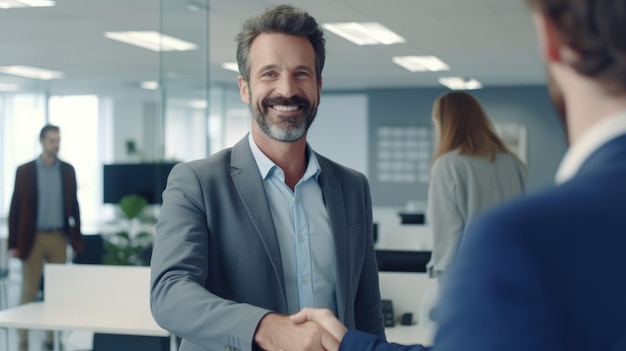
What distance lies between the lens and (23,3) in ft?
22.5

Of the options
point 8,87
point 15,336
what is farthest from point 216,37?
point 15,336

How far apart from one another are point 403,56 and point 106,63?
396 centimetres

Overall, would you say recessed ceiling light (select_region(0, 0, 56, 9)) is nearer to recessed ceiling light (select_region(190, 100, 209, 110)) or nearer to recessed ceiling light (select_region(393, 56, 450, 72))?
recessed ceiling light (select_region(190, 100, 209, 110))

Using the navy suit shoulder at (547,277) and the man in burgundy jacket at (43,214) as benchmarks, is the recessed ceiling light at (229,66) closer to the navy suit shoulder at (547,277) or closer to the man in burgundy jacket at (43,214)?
the man in burgundy jacket at (43,214)

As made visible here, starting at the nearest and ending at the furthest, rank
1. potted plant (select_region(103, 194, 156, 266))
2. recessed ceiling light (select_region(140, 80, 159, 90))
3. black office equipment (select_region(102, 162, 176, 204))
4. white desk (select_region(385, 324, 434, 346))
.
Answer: white desk (select_region(385, 324, 434, 346)) < potted plant (select_region(103, 194, 156, 266)) < black office equipment (select_region(102, 162, 176, 204)) < recessed ceiling light (select_region(140, 80, 159, 90))

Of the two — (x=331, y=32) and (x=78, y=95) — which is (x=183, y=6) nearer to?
(x=331, y=32)

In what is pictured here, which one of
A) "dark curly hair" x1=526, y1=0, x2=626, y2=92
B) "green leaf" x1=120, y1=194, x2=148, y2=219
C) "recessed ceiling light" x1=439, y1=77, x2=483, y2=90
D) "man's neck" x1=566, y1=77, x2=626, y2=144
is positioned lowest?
"green leaf" x1=120, y1=194, x2=148, y2=219

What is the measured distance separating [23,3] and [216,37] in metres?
2.77

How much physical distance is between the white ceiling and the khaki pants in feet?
3.82

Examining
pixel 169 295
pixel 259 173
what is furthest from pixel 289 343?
pixel 259 173

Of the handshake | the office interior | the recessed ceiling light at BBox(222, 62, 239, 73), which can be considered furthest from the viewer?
the recessed ceiling light at BBox(222, 62, 239, 73)

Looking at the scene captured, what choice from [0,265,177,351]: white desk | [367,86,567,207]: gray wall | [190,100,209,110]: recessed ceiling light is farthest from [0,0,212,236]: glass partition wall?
[367,86,567,207]: gray wall

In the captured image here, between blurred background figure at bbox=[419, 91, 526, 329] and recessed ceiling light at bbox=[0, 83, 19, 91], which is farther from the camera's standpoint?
recessed ceiling light at bbox=[0, 83, 19, 91]

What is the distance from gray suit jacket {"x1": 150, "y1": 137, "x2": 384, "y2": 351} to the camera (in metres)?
1.38
